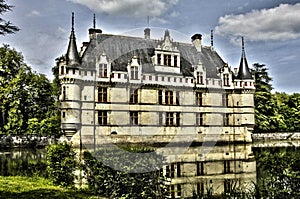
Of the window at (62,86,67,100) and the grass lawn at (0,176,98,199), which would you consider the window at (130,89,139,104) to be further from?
the grass lawn at (0,176,98,199)

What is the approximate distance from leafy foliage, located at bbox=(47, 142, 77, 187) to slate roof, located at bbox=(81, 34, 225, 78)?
620 inches

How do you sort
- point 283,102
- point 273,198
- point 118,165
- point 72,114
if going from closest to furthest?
point 273,198
point 118,165
point 72,114
point 283,102

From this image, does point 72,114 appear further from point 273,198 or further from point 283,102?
point 283,102

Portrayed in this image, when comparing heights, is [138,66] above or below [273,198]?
above

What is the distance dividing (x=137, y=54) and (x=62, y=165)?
19388 mm

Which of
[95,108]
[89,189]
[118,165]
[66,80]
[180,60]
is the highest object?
[180,60]

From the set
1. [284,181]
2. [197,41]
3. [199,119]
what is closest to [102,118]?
[199,119]

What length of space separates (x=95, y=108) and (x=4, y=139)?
953cm

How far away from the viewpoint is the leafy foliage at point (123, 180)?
284 inches

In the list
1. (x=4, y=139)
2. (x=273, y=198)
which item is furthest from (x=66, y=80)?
(x=273, y=198)

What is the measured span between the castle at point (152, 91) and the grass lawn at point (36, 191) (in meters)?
14.6

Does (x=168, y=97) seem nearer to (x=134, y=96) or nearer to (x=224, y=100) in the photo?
(x=134, y=96)

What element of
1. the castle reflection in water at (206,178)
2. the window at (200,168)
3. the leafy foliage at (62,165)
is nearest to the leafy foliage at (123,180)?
the castle reflection in water at (206,178)

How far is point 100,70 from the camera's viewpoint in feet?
82.8
